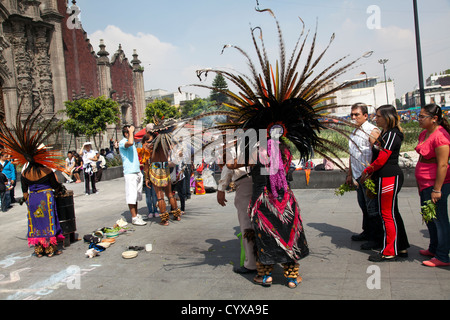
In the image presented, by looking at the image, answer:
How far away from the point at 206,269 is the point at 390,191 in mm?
2362

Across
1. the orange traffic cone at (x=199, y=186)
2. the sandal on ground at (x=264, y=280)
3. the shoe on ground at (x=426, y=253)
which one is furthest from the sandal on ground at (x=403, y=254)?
the orange traffic cone at (x=199, y=186)

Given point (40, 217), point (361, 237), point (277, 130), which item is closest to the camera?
point (277, 130)

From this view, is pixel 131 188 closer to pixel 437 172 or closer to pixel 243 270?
pixel 243 270

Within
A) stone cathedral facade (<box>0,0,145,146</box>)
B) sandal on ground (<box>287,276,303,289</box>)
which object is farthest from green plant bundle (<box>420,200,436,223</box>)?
stone cathedral facade (<box>0,0,145,146</box>)

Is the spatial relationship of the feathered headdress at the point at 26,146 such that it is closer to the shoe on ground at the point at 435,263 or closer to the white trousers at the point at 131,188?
the white trousers at the point at 131,188

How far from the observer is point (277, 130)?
11.5ft

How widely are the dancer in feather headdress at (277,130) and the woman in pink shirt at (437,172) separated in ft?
3.71

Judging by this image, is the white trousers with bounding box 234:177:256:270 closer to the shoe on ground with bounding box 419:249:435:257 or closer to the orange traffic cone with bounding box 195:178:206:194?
the shoe on ground with bounding box 419:249:435:257

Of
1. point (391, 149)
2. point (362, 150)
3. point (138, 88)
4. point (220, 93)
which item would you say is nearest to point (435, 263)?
point (391, 149)

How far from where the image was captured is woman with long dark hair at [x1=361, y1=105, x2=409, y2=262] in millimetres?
4082

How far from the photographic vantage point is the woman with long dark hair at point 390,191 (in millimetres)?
4082

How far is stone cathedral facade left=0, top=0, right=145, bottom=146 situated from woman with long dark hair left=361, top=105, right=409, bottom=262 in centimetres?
1598

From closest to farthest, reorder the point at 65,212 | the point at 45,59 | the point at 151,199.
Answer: the point at 65,212 < the point at 151,199 < the point at 45,59
